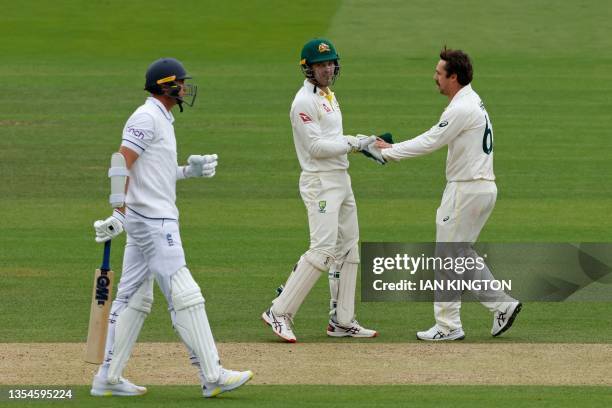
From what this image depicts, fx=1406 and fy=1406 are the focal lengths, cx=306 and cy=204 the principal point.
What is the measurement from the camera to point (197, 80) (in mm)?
24422

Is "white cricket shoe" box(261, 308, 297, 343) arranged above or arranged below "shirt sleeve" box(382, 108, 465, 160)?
below

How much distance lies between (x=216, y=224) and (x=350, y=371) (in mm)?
6259

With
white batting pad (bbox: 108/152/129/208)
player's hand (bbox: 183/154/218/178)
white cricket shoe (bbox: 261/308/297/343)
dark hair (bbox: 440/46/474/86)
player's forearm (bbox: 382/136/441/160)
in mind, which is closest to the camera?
white batting pad (bbox: 108/152/129/208)

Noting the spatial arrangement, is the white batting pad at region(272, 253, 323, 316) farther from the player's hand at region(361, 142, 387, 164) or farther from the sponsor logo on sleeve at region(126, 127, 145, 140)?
the sponsor logo on sleeve at region(126, 127, 145, 140)

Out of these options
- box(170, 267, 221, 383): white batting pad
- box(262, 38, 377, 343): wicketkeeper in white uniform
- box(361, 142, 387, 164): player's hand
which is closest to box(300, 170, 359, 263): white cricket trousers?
box(262, 38, 377, 343): wicketkeeper in white uniform

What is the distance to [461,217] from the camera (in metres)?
10.1

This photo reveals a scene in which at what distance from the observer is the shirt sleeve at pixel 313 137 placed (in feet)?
33.3

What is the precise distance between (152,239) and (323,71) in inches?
100.0

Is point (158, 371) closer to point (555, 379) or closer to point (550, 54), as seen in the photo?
point (555, 379)

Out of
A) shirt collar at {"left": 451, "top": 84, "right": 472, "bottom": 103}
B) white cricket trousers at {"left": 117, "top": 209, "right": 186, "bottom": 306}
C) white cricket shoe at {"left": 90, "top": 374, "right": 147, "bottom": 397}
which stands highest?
shirt collar at {"left": 451, "top": 84, "right": 472, "bottom": 103}

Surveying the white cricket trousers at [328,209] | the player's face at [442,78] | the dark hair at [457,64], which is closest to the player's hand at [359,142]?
the white cricket trousers at [328,209]

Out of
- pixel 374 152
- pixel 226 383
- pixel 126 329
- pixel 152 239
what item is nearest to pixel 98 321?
pixel 126 329

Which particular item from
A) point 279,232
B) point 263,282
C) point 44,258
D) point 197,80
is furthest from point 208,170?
point 197,80

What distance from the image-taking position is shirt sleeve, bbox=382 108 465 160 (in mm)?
10078
